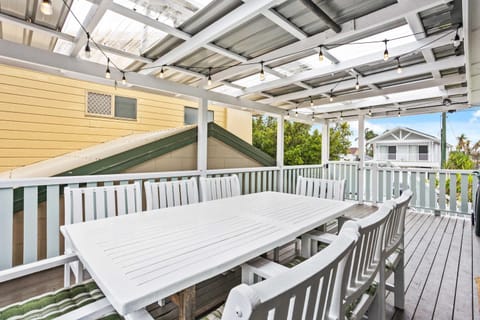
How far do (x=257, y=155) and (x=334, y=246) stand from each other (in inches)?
187

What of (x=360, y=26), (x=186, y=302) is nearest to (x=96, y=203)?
(x=186, y=302)

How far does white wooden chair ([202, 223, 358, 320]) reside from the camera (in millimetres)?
562

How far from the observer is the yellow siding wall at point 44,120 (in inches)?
164

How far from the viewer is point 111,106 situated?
5.29 metres

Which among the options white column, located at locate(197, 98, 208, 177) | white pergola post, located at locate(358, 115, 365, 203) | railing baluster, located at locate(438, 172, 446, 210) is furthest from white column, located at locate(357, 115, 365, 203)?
white column, located at locate(197, 98, 208, 177)

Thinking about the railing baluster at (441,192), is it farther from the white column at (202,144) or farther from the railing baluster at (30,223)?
the railing baluster at (30,223)

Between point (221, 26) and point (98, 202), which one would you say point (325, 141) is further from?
point (98, 202)

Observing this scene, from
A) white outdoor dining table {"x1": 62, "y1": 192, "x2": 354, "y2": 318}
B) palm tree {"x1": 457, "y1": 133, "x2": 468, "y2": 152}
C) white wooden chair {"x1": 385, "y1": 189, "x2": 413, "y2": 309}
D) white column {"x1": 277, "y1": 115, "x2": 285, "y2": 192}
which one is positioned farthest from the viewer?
palm tree {"x1": 457, "y1": 133, "x2": 468, "y2": 152}

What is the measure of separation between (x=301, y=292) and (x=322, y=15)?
2.29m

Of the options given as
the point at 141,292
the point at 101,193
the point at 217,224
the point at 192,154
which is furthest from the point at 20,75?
the point at 141,292

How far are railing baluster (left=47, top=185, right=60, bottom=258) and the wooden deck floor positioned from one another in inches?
9.7

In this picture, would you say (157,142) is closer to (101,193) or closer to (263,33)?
(101,193)

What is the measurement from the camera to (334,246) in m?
0.89

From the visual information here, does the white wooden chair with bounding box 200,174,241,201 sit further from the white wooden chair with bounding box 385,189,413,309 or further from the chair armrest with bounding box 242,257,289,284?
the white wooden chair with bounding box 385,189,413,309
